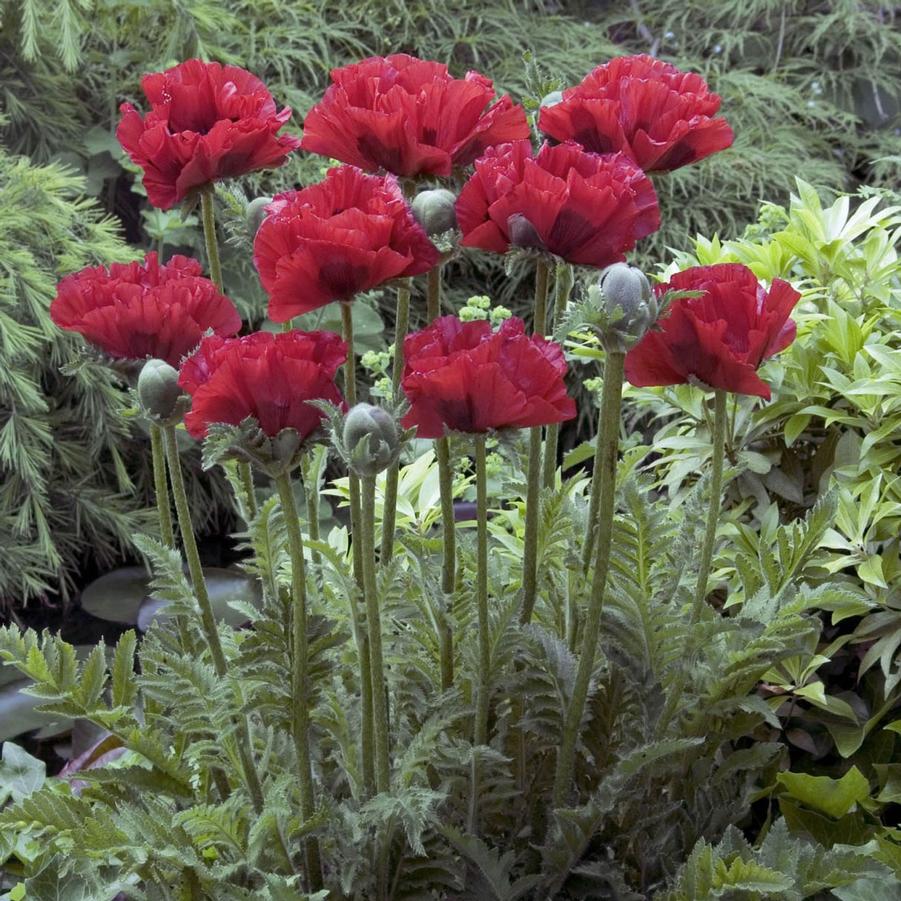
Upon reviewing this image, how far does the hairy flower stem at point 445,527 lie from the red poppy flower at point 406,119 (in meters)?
0.07

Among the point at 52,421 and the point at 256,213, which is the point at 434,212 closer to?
the point at 256,213

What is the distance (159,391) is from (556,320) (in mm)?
252

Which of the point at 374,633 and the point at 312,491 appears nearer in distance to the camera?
the point at 374,633

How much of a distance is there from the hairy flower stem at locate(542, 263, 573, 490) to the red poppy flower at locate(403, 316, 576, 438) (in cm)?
9

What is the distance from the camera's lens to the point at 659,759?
769 millimetres

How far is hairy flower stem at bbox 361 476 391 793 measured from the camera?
0.60 metres

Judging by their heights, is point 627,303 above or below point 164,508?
above

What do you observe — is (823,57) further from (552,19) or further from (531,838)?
(531,838)

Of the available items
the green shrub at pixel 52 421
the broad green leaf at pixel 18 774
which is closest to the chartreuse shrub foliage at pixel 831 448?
the broad green leaf at pixel 18 774

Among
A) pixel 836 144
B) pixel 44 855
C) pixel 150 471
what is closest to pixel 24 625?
pixel 150 471

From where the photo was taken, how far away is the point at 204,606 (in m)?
0.73

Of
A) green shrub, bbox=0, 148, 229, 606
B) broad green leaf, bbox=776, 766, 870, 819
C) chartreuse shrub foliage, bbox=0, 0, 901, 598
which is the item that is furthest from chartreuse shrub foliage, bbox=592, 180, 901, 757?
chartreuse shrub foliage, bbox=0, 0, 901, 598

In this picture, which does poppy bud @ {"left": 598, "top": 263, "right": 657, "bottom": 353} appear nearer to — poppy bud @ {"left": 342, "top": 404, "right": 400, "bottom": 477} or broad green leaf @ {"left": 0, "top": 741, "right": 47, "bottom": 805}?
poppy bud @ {"left": 342, "top": 404, "right": 400, "bottom": 477}

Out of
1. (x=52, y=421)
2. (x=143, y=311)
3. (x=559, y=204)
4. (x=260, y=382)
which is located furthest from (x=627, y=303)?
(x=52, y=421)
